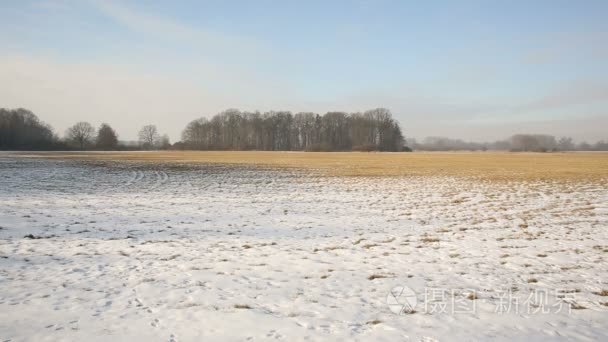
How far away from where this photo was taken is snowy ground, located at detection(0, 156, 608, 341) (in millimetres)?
5234

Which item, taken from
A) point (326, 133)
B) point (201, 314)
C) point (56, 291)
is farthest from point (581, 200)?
point (326, 133)

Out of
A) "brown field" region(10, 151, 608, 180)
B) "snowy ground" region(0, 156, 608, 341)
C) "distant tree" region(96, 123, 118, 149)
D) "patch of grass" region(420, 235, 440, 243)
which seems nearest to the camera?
"snowy ground" region(0, 156, 608, 341)

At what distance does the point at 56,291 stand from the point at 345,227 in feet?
26.9

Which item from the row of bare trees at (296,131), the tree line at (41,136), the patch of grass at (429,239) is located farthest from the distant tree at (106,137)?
the patch of grass at (429,239)

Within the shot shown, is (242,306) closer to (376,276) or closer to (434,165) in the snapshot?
(376,276)

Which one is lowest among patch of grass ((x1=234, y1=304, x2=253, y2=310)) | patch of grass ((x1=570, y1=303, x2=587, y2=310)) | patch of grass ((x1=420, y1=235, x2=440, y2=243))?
patch of grass ((x1=420, y1=235, x2=440, y2=243))

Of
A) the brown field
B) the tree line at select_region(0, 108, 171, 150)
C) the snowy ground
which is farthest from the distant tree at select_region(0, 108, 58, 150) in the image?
the snowy ground

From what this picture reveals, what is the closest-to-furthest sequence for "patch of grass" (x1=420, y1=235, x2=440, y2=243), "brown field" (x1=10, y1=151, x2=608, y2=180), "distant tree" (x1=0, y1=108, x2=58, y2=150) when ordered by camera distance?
"patch of grass" (x1=420, y1=235, x2=440, y2=243) → "brown field" (x1=10, y1=151, x2=608, y2=180) → "distant tree" (x1=0, y1=108, x2=58, y2=150)

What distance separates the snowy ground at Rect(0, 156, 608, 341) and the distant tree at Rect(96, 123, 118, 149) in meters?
120

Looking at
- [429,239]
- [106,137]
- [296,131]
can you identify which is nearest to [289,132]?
[296,131]

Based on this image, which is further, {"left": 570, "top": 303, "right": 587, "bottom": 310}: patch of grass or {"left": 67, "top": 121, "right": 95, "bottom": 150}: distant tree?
{"left": 67, "top": 121, "right": 95, "bottom": 150}: distant tree

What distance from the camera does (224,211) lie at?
48.6 feet

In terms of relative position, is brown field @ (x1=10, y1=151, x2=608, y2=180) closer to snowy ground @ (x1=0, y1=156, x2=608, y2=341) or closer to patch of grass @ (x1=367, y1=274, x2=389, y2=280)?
snowy ground @ (x1=0, y1=156, x2=608, y2=341)

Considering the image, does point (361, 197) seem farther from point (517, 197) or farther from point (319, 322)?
point (319, 322)
